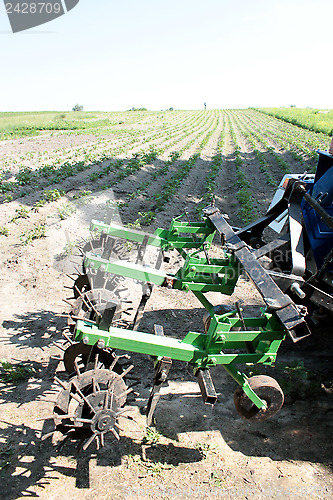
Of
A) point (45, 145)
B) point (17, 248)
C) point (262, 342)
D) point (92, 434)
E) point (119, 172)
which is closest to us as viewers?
point (92, 434)

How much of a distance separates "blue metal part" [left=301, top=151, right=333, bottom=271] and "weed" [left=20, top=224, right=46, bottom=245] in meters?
5.14

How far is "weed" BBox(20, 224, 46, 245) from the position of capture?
7.26 meters

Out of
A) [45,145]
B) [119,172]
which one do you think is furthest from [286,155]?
[45,145]

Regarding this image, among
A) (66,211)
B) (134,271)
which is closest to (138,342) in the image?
(134,271)

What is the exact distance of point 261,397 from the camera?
311 centimetres

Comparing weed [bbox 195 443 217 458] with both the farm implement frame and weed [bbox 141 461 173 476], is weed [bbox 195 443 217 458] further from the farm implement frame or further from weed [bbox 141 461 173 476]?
the farm implement frame

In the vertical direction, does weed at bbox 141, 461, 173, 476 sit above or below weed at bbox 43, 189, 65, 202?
below

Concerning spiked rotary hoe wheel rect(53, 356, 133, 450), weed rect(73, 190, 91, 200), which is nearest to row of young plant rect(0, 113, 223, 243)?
weed rect(73, 190, 91, 200)

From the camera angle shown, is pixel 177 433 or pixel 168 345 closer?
pixel 168 345

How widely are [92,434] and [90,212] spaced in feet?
21.7

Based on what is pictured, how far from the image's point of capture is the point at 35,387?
3.99 metres

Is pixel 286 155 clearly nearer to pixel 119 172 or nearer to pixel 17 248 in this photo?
pixel 119 172

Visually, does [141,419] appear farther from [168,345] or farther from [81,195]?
[81,195]

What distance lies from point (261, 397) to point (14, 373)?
103 inches
